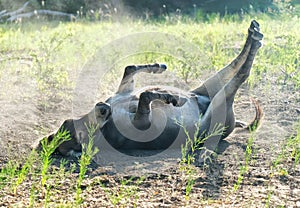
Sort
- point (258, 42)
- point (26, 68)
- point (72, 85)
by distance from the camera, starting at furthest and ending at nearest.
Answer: point (26, 68)
point (72, 85)
point (258, 42)

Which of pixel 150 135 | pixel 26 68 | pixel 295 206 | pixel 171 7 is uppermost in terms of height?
pixel 171 7

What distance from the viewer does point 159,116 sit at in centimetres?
439

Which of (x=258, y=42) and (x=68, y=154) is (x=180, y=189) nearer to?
(x=68, y=154)

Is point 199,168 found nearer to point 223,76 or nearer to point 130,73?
point 223,76

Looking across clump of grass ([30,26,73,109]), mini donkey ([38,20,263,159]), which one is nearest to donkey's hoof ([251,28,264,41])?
mini donkey ([38,20,263,159])

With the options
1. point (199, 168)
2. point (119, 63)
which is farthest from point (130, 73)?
point (119, 63)

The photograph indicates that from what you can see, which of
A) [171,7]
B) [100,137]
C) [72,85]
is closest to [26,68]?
[72,85]

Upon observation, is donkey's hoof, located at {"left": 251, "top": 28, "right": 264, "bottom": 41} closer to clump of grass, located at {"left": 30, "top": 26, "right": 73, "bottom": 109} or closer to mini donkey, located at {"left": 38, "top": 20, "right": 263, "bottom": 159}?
mini donkey, located at {"left": 38, "top": 20, "right": 263, "bottom": 159}

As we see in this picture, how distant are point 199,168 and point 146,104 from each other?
0.63 metres

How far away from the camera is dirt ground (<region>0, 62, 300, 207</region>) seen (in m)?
3.42

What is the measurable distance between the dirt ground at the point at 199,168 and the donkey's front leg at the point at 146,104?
270 mm

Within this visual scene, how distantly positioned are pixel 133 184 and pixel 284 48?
475 cm

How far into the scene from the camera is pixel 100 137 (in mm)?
4309

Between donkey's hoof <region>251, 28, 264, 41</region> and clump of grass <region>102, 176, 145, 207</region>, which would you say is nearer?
clump of grass <region>102, 176, 145, 207</region>
